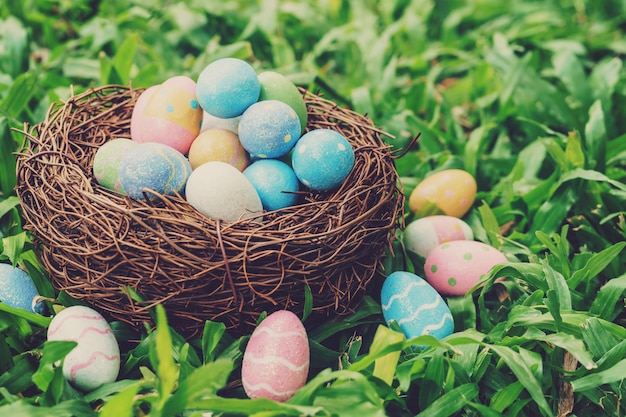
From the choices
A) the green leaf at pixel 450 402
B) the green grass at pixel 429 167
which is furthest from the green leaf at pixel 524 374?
the green leaf at pixel 450 402

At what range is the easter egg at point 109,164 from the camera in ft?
5.24

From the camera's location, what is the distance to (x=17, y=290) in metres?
1.61

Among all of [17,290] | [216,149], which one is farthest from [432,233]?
[17,290]

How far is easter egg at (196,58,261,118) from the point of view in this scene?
1.68 metres

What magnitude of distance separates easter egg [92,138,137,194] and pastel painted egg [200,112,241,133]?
27 cm

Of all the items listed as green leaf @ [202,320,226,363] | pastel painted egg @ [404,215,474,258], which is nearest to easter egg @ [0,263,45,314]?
green leaf @ [202,320,226,363]

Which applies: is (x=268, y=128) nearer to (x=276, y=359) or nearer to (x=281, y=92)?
(x=281, y=92)

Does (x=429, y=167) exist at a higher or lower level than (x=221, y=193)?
lower

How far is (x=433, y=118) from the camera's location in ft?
8.55

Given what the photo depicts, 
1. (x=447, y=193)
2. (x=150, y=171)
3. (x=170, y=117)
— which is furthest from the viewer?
(x=447, y=193)

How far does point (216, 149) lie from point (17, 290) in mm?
642

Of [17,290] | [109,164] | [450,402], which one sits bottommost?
[450,402]

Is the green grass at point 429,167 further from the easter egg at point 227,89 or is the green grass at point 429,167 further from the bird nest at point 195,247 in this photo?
→ the easter egg at point 227,89

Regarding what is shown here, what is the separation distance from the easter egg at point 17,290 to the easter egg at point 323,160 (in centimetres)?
78
